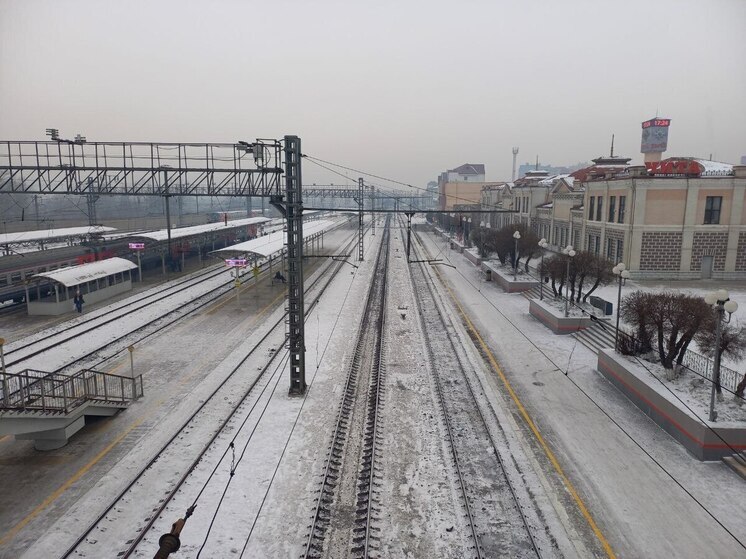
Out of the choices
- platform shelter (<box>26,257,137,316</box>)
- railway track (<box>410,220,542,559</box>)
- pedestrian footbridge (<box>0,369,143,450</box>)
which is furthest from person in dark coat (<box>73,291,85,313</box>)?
railway track (<box>410,220,542,559</box>)

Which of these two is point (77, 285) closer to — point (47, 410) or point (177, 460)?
point (47, 410)

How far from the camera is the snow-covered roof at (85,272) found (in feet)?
92.6

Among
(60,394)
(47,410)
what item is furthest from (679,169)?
(47,410)

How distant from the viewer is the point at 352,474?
11953 millimetres

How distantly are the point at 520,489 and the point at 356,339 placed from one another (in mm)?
13044

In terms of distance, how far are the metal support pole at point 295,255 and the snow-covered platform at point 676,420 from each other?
1108 centimetres

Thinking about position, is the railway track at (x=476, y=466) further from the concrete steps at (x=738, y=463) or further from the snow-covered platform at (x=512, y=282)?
the snow-covered platform at (x=512, y=282)

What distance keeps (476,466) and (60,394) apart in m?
12.5

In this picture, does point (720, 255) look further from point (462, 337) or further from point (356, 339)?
point (356, 339)

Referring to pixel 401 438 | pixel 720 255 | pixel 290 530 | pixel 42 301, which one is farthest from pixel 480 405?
pixel 720 255

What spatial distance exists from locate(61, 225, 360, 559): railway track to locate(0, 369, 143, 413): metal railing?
277 centimetres

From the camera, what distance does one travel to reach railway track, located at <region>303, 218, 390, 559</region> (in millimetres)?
9547

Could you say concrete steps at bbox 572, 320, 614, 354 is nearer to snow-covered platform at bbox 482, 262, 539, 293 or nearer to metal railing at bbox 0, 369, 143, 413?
snow-covered platform at bbox 482, 262, 539, 293

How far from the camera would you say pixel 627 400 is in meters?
16.4
